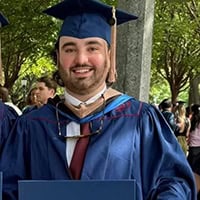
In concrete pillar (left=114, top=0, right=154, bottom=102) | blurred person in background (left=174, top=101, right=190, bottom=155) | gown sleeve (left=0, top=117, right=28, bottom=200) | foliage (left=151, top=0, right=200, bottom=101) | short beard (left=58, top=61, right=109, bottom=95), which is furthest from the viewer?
foliage (left=151, top=0, right=200, bottom=101)

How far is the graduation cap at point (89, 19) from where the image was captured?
2.80 meters

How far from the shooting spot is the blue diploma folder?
2234mm

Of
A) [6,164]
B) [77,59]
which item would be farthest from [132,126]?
[6,164]

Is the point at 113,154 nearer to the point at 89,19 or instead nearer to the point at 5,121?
the point at 5,121

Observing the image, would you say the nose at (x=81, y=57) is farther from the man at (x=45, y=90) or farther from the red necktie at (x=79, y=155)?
the man at (x=45, y=90)

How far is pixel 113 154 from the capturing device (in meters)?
2.63

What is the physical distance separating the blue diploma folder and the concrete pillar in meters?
3.12

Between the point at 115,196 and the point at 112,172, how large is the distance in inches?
14.1

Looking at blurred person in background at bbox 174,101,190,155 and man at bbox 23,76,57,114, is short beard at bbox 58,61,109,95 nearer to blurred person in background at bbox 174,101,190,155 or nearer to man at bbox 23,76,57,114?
man at bbox 23,76,57,114

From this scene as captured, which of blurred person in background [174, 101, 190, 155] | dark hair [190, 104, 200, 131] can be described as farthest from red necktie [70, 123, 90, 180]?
dark hair [190, 104, 200, 131]

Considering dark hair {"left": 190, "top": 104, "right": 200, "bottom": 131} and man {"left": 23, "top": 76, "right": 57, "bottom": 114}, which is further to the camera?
dark hair {"left": 190, "top": 104, "right": 200, "bottom": 131}

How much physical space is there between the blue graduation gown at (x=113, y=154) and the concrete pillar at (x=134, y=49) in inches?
101

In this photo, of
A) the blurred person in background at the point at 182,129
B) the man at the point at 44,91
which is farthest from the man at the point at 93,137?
the blurred person in background at the point at 182,129

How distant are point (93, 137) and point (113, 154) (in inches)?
4.9
